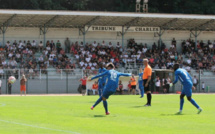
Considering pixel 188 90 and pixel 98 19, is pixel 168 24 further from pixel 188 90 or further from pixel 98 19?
pixel 188 90

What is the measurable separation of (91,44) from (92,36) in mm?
2193

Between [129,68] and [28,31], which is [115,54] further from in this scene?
[28,31]

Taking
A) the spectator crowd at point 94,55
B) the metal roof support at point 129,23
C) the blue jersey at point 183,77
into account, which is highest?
the metal roof support at point 129,23

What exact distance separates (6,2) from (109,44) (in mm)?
20546

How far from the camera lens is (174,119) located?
16297mm

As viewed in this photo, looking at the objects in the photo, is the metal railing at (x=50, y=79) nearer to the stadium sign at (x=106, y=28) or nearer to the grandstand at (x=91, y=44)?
the grandstand at (x=91, y=44)

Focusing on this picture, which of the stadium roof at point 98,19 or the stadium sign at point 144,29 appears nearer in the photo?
the stadium roof at point 98,19

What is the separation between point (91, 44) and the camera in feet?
179

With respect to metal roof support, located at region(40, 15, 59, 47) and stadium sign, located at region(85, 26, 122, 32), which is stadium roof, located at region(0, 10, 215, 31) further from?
stadium sign, located at region(85, 26, 122, 32)

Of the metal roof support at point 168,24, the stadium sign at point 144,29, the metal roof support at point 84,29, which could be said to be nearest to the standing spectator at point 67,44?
the metal roof support at point 84,29

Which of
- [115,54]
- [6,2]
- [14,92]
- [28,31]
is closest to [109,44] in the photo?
[115,54]

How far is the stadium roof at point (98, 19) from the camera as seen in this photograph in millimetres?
49594

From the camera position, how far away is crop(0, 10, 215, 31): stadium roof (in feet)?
163

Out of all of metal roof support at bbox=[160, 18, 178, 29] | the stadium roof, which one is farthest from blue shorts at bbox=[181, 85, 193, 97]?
metal roof support at bbox=[160, 18, 178, 29]
